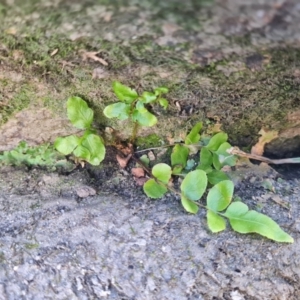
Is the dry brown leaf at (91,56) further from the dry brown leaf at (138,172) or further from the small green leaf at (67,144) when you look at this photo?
the dry brown leaf at (138,172)

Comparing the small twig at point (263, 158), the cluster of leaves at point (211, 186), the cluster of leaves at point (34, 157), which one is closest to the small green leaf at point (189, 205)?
the cluster of leaves at point (211, 186)

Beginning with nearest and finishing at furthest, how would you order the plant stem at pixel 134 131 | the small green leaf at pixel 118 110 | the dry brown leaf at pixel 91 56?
the dry brown leaf at pixel 91 56
the small green leaf at pixel 118 110
the plant stem at pixel 134 131

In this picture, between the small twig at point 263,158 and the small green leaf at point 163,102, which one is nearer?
the small green leaf at point 163,102

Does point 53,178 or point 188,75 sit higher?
point 188,75

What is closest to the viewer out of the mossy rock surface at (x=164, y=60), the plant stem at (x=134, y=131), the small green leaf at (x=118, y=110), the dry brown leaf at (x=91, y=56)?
the mossy rock surface at (x=164, y=60)

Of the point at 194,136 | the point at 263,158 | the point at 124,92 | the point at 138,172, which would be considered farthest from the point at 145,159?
the point at 263,158

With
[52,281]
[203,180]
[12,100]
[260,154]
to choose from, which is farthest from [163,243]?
[12,100]

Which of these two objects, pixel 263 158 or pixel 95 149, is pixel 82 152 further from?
pixel 263 158

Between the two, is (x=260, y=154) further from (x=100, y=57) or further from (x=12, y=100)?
(x=12, y=100)
